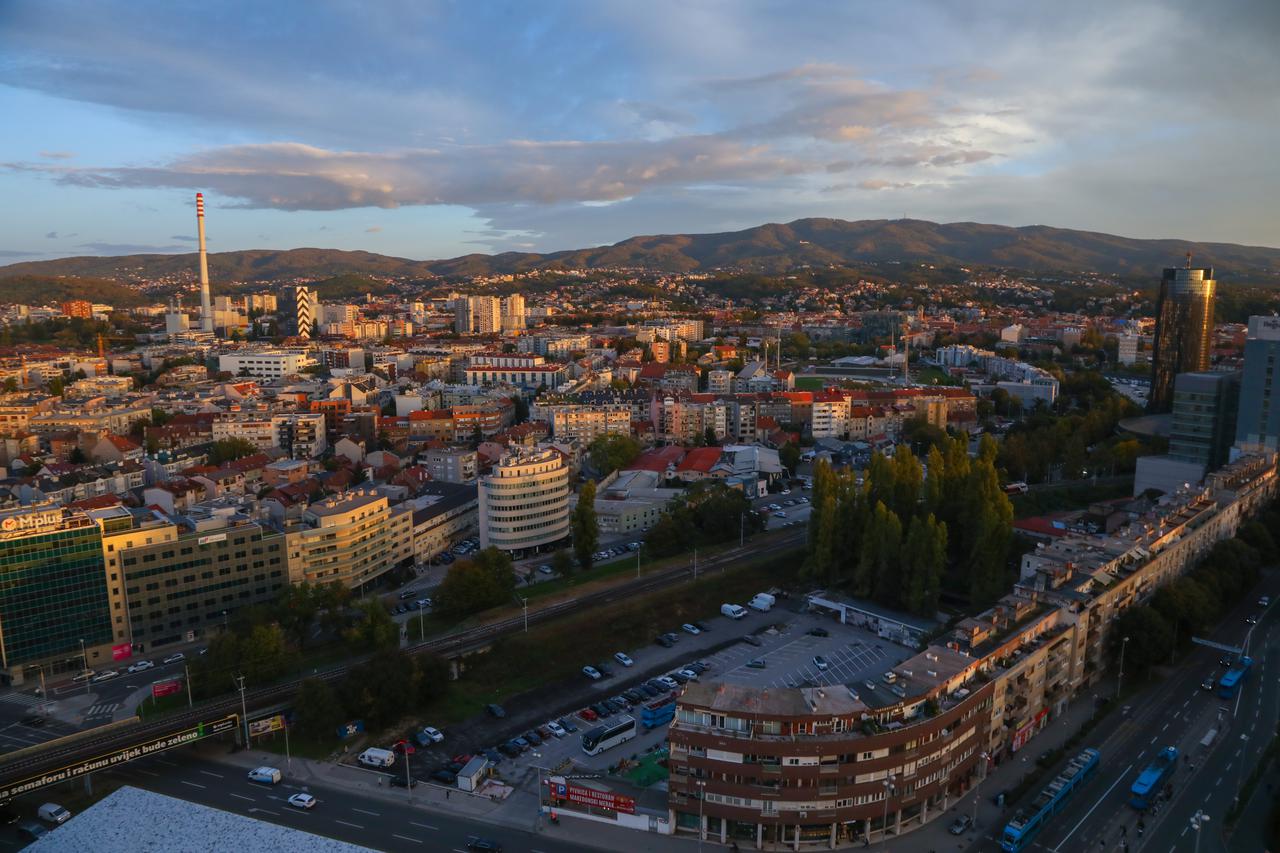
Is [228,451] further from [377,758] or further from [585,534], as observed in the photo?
[377,758]

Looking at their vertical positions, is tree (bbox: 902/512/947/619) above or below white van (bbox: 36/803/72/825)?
above

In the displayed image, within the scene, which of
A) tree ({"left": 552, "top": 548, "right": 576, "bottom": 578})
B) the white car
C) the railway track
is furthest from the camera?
tree ({"left": 552, "top": 548, "right": 576, "bottom": 578})

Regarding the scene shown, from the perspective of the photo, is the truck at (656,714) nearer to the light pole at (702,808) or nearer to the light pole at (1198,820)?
the light pole at (702,808)

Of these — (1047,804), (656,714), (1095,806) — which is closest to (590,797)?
(656,714)

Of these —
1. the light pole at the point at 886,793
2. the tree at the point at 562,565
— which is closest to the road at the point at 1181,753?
the light pole at the point at 886,793

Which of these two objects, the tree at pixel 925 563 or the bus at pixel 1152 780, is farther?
the tree at pixel 925 563

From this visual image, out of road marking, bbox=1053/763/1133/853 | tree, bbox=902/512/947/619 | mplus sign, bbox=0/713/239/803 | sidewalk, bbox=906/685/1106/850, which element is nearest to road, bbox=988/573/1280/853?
road marking, bbox=1053/763/1133/853

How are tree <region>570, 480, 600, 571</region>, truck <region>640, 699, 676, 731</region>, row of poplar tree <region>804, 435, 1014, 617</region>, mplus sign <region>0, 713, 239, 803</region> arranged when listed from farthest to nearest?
tree <region>570, 480, 600, 571</region> < row of poplar tree <region>804, 435, 1014, 617</region> < truck <region>640, 699, 676, 731</region> < mplus sign <region>0, 713, 239, 803</region>

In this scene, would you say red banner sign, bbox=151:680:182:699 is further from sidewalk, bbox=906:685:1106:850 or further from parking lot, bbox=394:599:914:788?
sidewalk, bbox=906:685:1106:850
